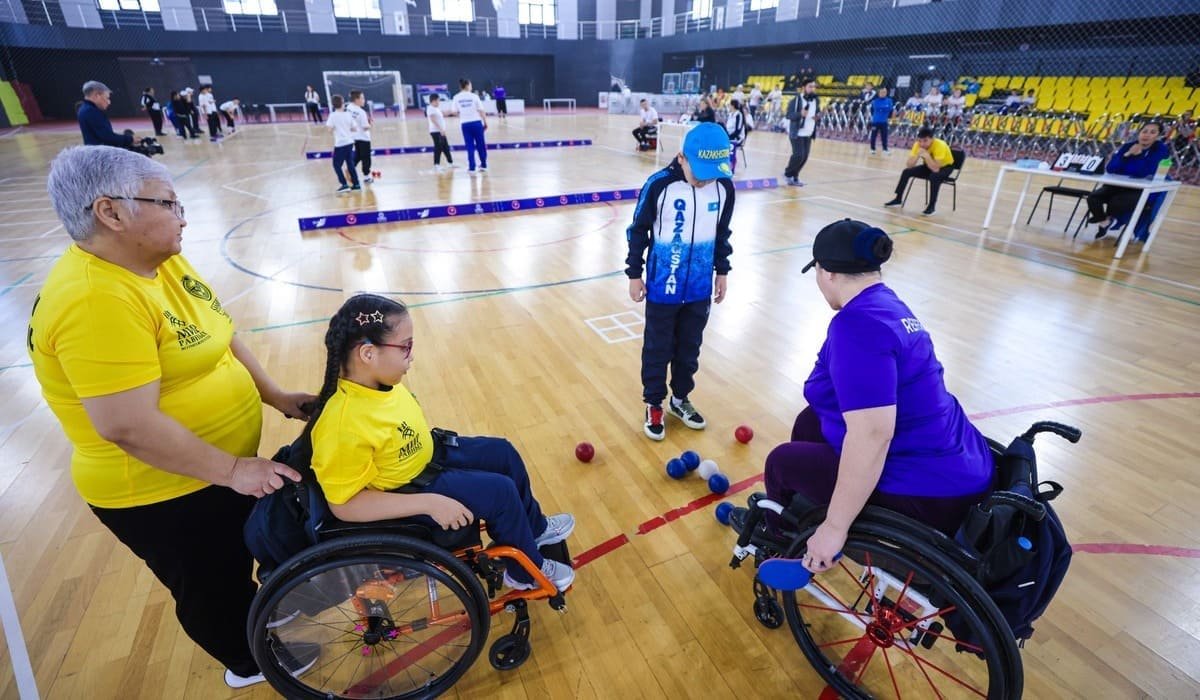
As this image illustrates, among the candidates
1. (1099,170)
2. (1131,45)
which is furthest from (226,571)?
(1131,45)

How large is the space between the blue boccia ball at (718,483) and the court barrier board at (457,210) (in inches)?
222

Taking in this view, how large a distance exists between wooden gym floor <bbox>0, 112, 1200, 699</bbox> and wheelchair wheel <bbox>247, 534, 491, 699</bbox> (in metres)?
0.18

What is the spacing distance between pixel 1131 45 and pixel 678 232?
1588cm

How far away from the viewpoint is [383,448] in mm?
1399

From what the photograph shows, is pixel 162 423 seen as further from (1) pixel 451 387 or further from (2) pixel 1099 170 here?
(2) pixel 1099 170

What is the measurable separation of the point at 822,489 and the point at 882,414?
380 millimetres

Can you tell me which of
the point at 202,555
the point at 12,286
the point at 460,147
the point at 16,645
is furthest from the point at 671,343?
the point at 460,147

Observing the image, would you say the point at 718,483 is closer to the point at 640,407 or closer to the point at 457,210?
the point at 640,407

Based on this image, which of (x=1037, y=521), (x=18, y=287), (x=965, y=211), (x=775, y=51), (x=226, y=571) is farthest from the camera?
(x=775, y=51)

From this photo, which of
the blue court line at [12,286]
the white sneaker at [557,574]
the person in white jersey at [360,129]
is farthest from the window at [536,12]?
the white sneaker at [557,574]

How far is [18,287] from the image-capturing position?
4719 millimetres

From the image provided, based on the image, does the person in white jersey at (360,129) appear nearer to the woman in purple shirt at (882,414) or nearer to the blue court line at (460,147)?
the blue court line at (460,147)

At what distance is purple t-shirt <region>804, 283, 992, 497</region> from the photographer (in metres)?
1.28

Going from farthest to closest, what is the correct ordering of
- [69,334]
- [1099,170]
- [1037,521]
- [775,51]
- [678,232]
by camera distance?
[775,51], [1099,170], [678,232], [1037,521], [69,334]
